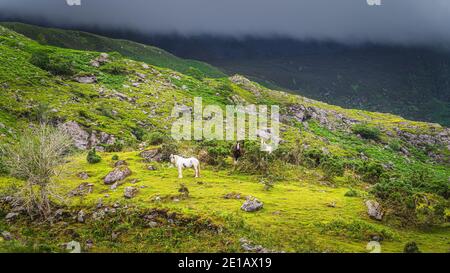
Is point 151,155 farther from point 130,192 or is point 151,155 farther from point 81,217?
point 81,217

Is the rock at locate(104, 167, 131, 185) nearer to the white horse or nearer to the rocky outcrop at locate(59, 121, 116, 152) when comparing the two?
the white horse

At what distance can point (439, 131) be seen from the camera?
166250mm

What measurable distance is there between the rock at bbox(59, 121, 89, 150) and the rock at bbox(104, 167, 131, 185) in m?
33.3

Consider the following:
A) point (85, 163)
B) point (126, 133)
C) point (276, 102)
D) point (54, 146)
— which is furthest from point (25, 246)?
point (276, 102)

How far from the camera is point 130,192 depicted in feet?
113

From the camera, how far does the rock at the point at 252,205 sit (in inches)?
1236

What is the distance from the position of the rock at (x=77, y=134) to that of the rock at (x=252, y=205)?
45.7 meters

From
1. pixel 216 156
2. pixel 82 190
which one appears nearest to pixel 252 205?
pixel 82 190

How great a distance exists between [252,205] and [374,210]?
8.49 m

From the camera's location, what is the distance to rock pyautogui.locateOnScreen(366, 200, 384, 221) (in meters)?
31.5

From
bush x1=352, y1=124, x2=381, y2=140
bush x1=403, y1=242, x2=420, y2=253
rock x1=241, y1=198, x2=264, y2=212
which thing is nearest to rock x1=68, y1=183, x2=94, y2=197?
rock x1=241, y1=198, x2=264, y2=212

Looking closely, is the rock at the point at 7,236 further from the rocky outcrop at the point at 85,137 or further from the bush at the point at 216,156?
the rocky outcrop at the point at 85,137
